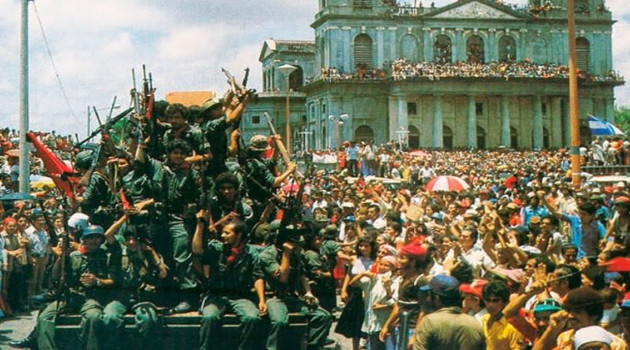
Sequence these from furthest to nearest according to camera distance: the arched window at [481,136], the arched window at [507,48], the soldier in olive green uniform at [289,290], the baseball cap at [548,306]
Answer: the arched window at [507,48] → the arched window at [481,136] → the soldier in olive green uniform at [289,290] → the baseball cap at [548,306]

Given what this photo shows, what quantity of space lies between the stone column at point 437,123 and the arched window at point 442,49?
5.84 metres

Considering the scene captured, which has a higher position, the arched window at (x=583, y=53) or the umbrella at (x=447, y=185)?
the arched window at (x=583, y=53)

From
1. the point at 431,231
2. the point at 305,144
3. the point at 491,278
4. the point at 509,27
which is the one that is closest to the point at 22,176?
the point at 431,231

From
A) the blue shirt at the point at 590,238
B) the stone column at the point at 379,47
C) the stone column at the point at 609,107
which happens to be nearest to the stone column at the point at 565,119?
the stone column at the point at 609,107

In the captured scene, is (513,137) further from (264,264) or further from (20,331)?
(264,264)

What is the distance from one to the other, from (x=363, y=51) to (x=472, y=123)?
1182cm

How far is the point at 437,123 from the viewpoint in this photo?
76.4 m

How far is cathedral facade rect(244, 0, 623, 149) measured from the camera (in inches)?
2970

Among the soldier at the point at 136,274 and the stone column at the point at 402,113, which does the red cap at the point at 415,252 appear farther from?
the stone column at the point at 402,113

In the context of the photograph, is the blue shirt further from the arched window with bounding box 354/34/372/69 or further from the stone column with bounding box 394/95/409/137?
the arched window with bounding box 354/34/372/69

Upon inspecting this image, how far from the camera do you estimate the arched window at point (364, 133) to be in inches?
3014

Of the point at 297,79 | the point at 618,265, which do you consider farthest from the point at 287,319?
the point at 297,79

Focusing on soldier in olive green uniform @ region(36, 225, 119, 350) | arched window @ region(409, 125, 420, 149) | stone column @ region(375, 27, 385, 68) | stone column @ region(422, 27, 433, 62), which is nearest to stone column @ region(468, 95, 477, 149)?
arched window @ region(409, 125, 420, 149)

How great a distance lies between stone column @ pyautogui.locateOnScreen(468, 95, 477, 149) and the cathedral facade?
107mm
